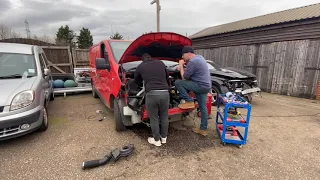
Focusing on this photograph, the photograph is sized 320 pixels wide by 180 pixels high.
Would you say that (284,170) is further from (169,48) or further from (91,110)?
(91,110)

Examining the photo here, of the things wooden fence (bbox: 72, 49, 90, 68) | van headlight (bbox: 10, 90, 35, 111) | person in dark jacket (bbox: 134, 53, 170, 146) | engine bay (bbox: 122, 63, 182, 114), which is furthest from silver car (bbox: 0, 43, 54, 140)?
wooden fence (bbox: 72, 49, 90, 68)

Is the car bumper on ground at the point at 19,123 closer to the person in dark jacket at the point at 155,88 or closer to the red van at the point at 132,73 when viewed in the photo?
the red van at the point at 132,73

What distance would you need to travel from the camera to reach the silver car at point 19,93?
2.81 m

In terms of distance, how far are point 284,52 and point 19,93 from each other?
10122 millimetres

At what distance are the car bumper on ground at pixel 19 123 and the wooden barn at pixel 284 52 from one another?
980cm

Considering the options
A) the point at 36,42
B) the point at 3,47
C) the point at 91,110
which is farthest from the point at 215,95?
the point at 36,42

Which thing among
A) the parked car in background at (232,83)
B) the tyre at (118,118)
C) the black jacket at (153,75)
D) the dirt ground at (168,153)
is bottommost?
the dirt ground at (168,153)

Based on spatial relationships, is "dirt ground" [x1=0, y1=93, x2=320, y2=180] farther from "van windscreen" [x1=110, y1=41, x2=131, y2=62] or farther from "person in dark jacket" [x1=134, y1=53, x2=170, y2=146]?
"van windscreen" [x1=110, y1=41, x2=131, y2=62]

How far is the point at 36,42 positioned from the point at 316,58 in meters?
15.1

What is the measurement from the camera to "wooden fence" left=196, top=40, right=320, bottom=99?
741 centimetres

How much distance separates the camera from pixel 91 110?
529cm

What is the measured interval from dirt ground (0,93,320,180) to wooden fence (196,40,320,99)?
4.19 meters

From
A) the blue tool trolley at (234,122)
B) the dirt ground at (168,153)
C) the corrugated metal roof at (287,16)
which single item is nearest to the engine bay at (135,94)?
the dirt ground at (168,153)

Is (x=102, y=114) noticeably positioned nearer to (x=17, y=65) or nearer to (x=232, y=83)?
(x=17, y=65)
